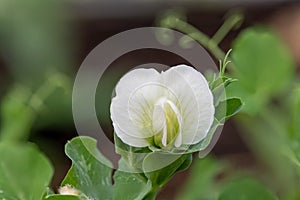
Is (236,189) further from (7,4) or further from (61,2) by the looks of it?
(61,2)

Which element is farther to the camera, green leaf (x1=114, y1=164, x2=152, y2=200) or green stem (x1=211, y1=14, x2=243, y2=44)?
green stem (x1=211, y1=14, x2=243, y2=44)

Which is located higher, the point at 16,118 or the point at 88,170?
the point at 16,118

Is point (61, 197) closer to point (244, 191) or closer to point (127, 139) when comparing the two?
point (127, 139)

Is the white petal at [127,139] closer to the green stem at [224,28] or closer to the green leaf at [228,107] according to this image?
the green leaf at [228,107]

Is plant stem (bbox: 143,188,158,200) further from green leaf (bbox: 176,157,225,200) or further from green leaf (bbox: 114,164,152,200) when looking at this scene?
green leaf (bbox: 176,157,225,200)

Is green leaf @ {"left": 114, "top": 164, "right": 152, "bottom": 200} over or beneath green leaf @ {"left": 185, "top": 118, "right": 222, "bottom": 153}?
over

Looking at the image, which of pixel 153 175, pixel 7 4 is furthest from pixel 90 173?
pixel 7 4

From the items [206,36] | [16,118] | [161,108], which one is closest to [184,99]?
[161,108]

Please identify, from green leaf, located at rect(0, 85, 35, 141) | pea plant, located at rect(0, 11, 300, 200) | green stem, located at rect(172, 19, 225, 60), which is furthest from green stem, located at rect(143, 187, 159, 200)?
green leaf, located at rect(0, 85, 35, 141)
